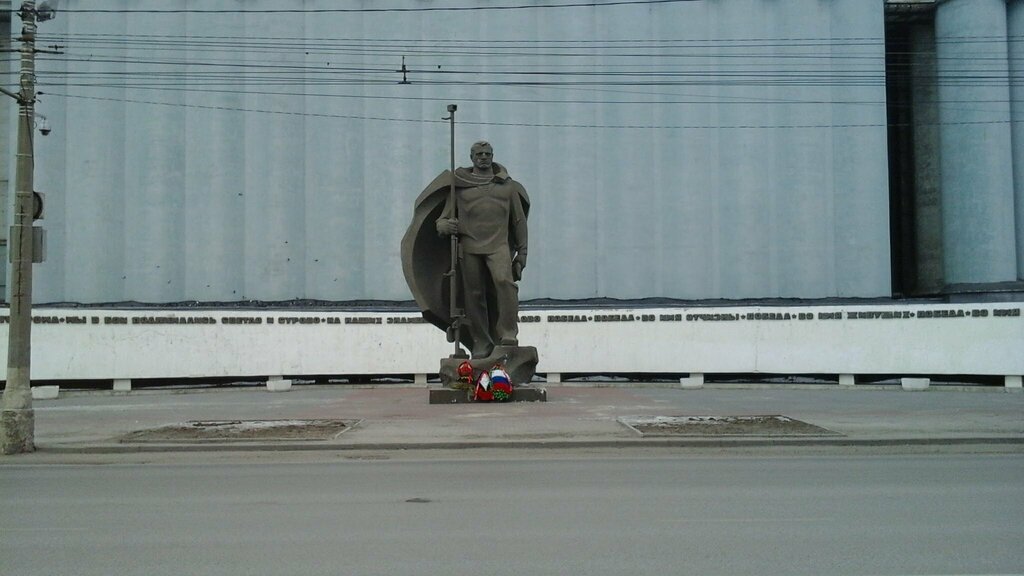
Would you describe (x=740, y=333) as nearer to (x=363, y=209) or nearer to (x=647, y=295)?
(x=647, y=295)

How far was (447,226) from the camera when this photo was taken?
735 inches

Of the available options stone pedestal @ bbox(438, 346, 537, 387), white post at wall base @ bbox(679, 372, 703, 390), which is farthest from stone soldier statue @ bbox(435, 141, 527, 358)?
white post at wall base @ bbox(679, 372, 703, 390)

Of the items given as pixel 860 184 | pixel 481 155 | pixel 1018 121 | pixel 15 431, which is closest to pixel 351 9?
pixel 481 155

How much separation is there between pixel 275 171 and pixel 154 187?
12.8 ft

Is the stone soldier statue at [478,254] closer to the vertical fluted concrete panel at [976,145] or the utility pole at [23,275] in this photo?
the utility pole at [23,275]

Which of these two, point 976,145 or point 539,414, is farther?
point 976,145

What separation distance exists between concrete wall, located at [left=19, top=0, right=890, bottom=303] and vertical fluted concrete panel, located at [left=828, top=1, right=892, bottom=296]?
0.07 m

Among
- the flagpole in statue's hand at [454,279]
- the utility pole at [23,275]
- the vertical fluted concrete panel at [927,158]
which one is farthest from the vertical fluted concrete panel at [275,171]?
the vertical fluted concrete panel at [927,158]

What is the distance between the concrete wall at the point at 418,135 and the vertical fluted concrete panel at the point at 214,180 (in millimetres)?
65

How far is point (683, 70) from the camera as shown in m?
31.2

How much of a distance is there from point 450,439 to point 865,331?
15559mm

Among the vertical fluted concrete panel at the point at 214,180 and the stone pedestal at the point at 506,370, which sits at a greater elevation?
the vertical fluted concrete panel at the point at 214,180

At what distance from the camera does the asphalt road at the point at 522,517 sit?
644cm

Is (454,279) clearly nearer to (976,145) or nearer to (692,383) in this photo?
(692,383)
